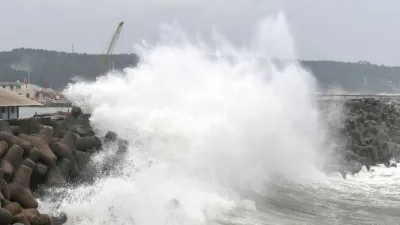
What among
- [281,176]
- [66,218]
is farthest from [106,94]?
[66,218]

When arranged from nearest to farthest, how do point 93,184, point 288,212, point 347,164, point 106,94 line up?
point 93,184, point 288,212, point 106,94, point 347,164

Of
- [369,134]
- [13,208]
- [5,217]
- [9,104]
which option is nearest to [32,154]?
[13,208]

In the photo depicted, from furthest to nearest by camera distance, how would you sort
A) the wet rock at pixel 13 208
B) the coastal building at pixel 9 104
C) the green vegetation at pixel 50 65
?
the green vegetation at pixel 50 65
the coastal building at pixel 9 104
the wet rock at pixel 13 208

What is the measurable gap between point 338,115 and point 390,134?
3037mm

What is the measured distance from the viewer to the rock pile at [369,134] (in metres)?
24.3

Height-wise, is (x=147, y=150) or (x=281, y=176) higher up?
(x=147, y=150)

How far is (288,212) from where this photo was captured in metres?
13.7

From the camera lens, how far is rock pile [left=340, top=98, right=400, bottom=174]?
24328 mm

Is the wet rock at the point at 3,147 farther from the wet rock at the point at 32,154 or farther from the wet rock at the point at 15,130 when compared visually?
the wet rock at the point at 15,130

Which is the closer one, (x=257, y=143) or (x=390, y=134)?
(x=257, y=143)

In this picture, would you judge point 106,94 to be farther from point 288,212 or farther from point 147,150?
point 288,212

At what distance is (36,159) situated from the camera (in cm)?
1136

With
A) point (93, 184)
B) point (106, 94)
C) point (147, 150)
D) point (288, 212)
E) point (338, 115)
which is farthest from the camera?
point (338, 115)

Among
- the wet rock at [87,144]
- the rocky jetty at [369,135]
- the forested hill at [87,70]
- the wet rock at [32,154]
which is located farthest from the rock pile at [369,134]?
the forested hill at [87,70]
